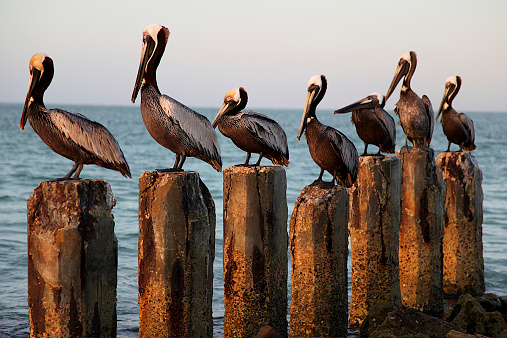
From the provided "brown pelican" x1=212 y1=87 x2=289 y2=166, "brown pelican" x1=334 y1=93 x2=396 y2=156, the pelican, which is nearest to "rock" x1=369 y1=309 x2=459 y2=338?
"brown pelican" x1=212 y1=87 x2=289 y2=166

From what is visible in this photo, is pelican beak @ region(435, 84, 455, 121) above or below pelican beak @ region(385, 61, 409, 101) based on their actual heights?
below

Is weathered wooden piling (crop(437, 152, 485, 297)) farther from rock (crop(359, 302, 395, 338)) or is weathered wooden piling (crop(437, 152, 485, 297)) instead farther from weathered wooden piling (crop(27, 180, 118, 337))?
weathered wooden piling (crop(27, 180, 118, 337))

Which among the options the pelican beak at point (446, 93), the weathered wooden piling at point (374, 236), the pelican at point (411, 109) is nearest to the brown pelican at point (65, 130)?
the weathered wooden piling at point (374, 236)

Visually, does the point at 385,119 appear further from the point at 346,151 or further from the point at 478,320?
the point at 478,320

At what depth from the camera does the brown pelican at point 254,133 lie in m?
5.41

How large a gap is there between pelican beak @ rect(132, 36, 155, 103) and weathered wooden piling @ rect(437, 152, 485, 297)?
3775mm

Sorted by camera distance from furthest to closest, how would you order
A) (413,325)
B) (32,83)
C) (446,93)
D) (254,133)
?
(446,93), (254,133), (32,83), (413,325)

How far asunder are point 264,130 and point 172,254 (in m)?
1.94

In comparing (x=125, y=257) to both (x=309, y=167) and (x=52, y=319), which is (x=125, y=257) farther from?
(x=309, y=167)

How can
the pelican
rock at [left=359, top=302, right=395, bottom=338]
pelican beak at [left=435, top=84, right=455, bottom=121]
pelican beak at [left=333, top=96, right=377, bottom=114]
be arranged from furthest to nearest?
1. pelican beak at [left=435, top=84, right=455, bottom=121]
2. the pelican
3. pelican beak at [left=333, top=96, right=377, bottom=114]
4. rock at [left=359, top=302, right=395, bottom=338]

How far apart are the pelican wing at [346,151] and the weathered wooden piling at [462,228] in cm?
213

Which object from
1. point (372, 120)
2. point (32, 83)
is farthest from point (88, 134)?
point (372, 120)

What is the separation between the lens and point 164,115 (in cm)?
475

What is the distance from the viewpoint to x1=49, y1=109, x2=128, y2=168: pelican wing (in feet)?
13.8
